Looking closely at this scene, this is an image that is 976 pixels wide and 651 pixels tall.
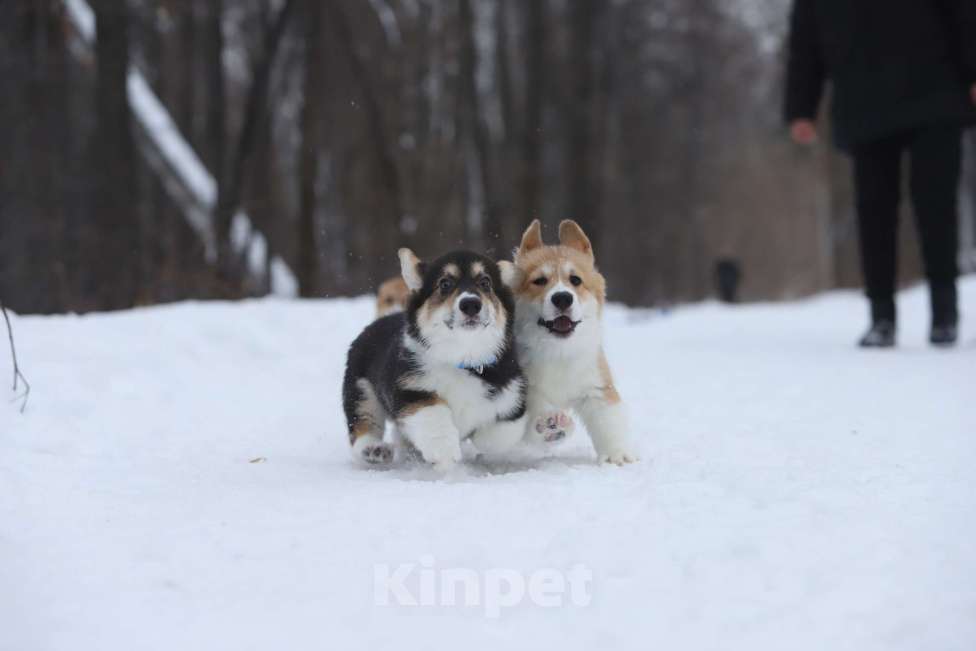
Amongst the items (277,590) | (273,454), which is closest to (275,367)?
(273,454)

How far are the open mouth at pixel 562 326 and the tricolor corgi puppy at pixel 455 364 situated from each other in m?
0.16

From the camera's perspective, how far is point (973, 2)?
6.80m

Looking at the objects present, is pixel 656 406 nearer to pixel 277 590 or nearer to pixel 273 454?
pixel 273 454

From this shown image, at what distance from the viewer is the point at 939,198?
22.5ft

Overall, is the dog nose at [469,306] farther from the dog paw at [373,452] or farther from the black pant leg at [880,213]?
the black pant leg at [880,213]

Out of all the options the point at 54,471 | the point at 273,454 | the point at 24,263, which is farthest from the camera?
the point at 24,263

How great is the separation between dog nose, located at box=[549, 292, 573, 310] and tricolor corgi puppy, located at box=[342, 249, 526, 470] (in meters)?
0.20

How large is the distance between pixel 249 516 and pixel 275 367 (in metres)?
3.86

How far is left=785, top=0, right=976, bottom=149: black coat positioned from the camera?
6.85 m

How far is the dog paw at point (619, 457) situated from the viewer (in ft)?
12.3

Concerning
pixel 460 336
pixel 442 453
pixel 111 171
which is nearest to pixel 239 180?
pixel 111 171

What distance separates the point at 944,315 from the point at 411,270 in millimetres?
4896

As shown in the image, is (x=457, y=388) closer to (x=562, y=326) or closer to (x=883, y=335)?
(x=562, y=326)

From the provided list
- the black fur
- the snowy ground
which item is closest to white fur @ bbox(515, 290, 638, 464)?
the black fur
